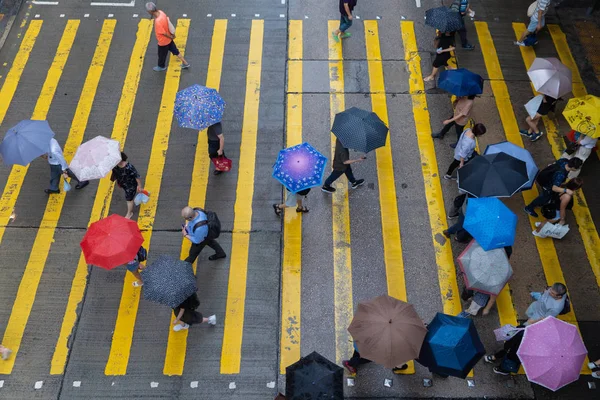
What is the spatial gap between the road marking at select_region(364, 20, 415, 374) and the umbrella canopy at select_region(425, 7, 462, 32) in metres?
1.77

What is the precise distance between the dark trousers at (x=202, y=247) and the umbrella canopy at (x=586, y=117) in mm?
7003

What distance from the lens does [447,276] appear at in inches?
386

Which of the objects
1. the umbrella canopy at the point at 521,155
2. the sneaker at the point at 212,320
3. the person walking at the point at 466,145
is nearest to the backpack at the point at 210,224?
the sneaker at the point at 212,320

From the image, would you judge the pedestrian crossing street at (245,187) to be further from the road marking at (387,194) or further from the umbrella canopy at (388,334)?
the umbrella canopy at (388,334)

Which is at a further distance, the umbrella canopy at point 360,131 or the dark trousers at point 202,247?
the umbrella canopy at point 360,131

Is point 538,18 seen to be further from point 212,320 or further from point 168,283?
point 168,283

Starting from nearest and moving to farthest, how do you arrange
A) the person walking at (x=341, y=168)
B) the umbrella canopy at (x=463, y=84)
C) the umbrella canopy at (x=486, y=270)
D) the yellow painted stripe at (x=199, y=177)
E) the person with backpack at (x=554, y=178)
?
the umbrella canopy at (x=486, y=270)
the yellow painted stripe at (x=199, y=177)
the person with backpack at (x=554, y=178)
the person walking at (x=341, y=168)
the umbrella canopy at (x=463, y=84)

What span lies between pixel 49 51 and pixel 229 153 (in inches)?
227

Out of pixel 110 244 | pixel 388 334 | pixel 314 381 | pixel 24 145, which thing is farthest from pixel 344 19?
pixel 314 381

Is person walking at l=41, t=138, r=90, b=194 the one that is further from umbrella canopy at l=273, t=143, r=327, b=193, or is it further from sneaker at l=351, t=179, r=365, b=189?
sneaker at l=351, t=179, r=365, b=189

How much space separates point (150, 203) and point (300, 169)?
11.6ft

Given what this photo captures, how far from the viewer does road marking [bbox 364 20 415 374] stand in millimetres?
9758

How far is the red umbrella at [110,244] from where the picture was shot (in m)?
7.98

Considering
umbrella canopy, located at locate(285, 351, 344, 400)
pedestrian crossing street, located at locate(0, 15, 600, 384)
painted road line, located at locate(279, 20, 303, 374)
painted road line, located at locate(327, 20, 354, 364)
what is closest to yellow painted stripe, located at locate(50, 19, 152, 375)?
pedestrian crossing street, located at locate(0, 15, 600, 384)
